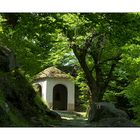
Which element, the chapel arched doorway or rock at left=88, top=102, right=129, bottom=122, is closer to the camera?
rock at left=88, top=102, right=129, bottom=122

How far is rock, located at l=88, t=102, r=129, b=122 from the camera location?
22.3 feet

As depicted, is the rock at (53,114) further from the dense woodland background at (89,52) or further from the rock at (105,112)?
the rock at (105,112)

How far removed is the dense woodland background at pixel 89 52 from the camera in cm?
709

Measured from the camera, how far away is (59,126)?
6527mm

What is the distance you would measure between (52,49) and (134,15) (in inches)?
59.9

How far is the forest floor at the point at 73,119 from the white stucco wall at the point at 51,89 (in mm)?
130

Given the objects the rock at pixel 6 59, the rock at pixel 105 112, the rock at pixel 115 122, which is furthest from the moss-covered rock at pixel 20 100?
the rock at pixel 115 122

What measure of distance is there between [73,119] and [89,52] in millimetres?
1344

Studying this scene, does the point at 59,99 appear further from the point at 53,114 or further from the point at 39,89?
the point at 39,89

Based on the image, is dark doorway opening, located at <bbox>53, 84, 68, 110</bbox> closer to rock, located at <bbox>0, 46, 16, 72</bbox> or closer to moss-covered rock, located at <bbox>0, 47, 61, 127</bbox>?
moss-covered rock, located at <bbox>0, 47, 61, 127</bbox>

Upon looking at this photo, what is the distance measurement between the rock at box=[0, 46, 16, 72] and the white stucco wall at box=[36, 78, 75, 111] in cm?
53

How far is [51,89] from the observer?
7.04 meters

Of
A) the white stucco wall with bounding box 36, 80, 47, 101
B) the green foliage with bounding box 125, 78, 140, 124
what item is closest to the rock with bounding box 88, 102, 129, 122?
the green foliage with bounding box 125, 78, 140, 124
